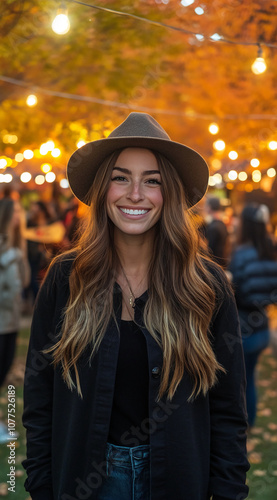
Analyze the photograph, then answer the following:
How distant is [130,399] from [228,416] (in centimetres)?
39

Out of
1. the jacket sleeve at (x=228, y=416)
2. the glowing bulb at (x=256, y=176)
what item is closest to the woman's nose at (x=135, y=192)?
the jacket sleeve at (x=228, y=416)

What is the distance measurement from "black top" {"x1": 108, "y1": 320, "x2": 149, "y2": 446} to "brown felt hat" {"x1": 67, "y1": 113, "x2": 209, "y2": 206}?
0.76 m

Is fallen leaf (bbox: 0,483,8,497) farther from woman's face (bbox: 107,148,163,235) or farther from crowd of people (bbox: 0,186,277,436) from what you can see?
woman's face (bbox: 107,148,163,235)

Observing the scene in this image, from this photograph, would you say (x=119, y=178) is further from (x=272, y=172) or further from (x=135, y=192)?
(x=272, y=172)

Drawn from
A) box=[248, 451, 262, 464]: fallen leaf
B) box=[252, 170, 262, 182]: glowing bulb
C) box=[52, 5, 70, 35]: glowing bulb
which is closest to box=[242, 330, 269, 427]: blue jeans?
box=[248, 451, 262, 464]: fallen leaf

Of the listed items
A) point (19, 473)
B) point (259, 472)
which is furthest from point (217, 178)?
point (19, 473)

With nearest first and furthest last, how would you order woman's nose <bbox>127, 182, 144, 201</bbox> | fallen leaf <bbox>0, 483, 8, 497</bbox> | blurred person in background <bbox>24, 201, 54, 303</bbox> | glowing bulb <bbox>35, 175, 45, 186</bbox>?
woman's nose <bbox>127, 182, 144, 201</bbox>
fallen leaf <bbox>0, 483, 8, 497</bbox>
blurred person in background <bbox>24, 201, 54, 303</bbox>
glowing bulb <bbox>35, 175, 45, 186</bbox>

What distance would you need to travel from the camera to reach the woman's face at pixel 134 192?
2295 millimetres

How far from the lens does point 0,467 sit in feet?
15.8

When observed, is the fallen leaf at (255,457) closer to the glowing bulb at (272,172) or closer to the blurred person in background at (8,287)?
the blurred person in background at (8,287)

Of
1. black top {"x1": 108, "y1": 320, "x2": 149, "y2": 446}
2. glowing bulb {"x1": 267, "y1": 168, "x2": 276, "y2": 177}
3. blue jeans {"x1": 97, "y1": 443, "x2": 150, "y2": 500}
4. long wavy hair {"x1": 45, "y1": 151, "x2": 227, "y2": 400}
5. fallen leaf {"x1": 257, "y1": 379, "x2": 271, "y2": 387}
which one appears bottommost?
fallen leaf {"x1": 257, "y1": 379, "x2": 271, "y2": 387}

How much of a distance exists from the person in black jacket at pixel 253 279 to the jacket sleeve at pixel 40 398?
290 cm

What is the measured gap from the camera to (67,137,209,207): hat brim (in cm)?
228

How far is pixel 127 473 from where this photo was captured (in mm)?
2172
